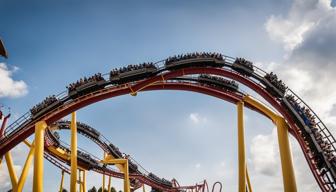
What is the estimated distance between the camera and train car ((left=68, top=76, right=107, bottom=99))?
1460 cm

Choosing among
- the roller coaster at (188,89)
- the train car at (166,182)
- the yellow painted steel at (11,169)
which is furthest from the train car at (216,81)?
the train car at (166,182)

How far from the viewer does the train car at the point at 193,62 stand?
14609 mm

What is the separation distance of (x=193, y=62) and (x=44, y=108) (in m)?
7.54

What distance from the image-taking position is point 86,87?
14.6 m

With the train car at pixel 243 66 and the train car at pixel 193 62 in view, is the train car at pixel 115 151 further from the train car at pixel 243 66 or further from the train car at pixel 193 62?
the train car at pixel 243 66

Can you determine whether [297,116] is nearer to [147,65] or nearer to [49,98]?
[147,65]

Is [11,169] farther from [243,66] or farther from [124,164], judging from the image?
[243,66]

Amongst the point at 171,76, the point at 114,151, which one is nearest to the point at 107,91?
the point at 171,76

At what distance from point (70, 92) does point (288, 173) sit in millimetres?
10196

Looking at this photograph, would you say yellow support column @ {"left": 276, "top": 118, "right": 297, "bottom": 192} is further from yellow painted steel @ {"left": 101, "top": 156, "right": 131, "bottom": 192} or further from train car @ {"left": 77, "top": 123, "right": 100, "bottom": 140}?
train car @ {"left": 77, "top": 123, "right": 100, "bottom": 140}

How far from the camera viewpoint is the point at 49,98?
50.3 feet

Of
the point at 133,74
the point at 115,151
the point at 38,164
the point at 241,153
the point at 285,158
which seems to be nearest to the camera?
the point at 285,158

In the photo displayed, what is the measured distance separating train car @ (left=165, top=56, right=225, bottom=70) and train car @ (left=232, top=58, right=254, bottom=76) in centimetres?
63

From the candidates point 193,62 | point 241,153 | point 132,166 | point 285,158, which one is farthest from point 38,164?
point 132,166
